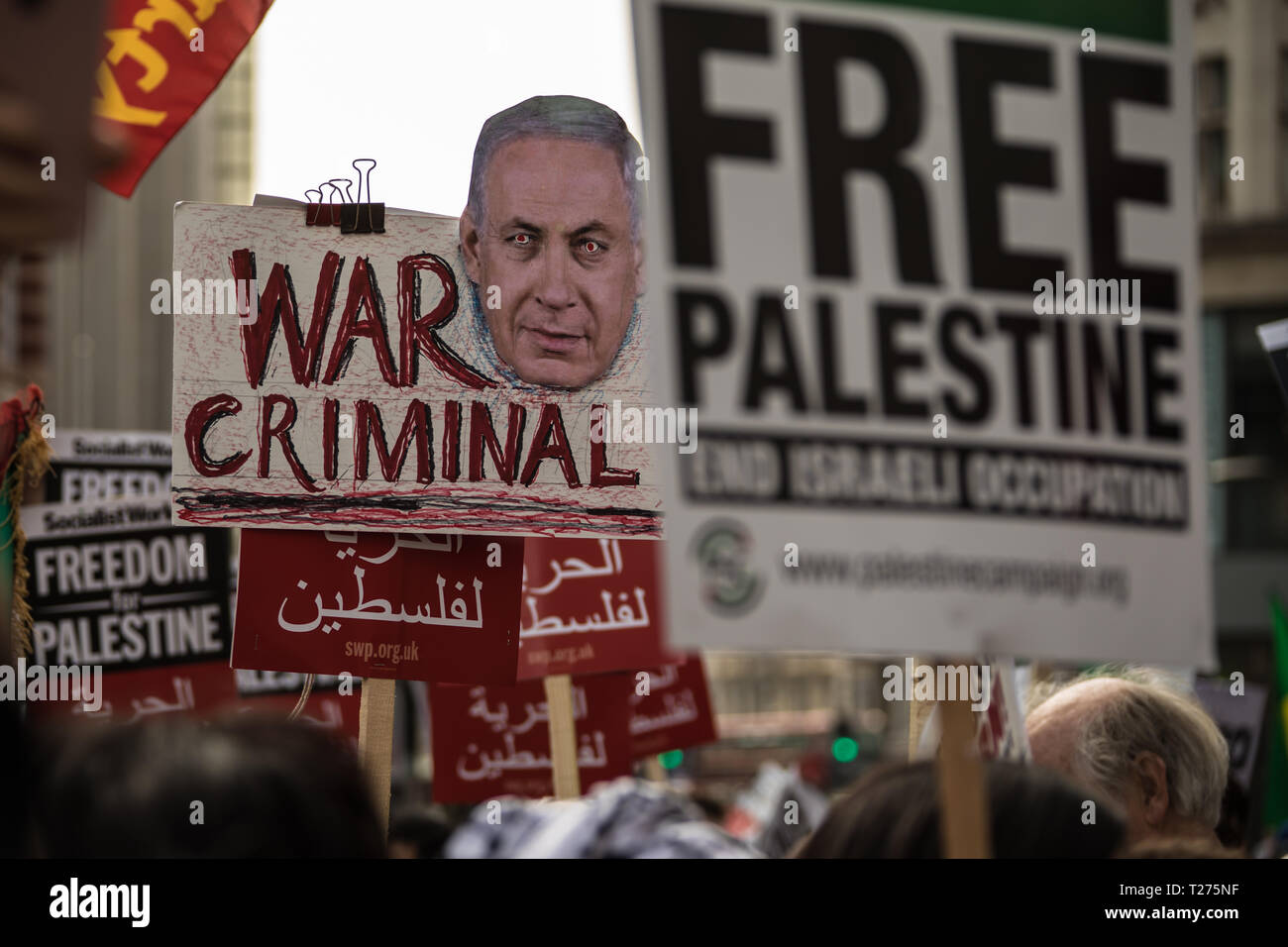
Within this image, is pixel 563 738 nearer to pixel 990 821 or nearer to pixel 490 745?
pixel 490 745

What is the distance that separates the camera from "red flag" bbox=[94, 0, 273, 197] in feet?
15.8

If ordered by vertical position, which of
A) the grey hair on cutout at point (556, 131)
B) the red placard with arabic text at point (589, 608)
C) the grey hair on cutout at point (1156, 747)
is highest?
the grey hair on cutout at point (556, 131)

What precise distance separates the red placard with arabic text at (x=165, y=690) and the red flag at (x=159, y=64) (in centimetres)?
195

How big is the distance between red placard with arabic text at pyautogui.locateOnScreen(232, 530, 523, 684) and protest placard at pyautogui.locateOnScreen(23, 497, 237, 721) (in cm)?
128

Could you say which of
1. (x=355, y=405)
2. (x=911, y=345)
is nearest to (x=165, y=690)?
(x=355, y=405)

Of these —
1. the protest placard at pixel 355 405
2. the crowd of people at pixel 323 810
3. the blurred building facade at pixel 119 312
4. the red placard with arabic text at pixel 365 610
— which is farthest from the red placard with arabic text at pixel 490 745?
the blurred building facade at pixel 119 312

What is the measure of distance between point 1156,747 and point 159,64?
3413 millimetres

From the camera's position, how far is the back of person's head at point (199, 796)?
1.98 m

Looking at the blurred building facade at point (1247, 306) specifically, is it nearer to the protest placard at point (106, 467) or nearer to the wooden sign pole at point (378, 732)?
the protest placard at point (106, 467)

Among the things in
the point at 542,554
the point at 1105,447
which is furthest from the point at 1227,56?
the point at 1105,447

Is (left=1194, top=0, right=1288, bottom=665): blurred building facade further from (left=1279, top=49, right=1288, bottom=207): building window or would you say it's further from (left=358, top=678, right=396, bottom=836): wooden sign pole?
(left=358, top=678, right=396, bottom=836): wooden sign pole
